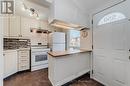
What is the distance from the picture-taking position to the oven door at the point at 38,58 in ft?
12.5

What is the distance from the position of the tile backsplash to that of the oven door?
0.77 metres

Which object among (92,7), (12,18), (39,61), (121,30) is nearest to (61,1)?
(92,7)

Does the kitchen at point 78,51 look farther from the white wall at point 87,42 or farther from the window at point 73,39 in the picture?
Answer: the window at point 73,39

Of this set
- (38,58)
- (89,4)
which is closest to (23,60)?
(38,58)

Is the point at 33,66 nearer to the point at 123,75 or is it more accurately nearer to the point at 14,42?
the point at 14,42

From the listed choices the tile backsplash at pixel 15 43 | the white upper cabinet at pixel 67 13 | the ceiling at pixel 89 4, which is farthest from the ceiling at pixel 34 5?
the tile backsplash at pixel 15 43

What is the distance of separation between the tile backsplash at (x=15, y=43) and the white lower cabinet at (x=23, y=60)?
0.45 metres

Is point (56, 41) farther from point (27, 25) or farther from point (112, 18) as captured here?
point (112, 18)

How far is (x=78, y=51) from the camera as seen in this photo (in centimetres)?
296

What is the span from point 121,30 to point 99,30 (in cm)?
70

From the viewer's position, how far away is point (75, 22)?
9.39 feet

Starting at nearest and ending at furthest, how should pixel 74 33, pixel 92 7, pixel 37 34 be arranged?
pixel 92 7 → pixel 37 34 → pixel 74 33

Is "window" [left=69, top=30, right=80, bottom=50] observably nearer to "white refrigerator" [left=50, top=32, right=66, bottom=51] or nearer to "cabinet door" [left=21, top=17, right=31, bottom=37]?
"white refrigerator" [left=50, top=32, right=66, bottom=51]

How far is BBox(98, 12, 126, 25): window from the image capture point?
2.18 metres
